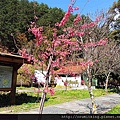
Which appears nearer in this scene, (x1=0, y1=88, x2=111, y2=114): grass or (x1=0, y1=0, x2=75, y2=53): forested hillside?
(x1=0, y1=88, x2=111, y2=114): grass

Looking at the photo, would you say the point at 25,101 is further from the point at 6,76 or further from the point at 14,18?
the point at 14,18

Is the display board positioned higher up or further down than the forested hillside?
further down

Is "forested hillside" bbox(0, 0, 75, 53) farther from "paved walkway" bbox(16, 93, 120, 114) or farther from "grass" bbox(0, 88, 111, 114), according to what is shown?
"paved walkway" bbox(16, 93, 120, 114)

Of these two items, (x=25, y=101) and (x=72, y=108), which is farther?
(x=25, y=101)

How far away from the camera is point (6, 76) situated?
737 cm

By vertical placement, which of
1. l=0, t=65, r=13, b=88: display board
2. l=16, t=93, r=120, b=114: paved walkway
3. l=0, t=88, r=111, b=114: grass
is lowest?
l=16, t=93, r=120, b=114: paved walkway

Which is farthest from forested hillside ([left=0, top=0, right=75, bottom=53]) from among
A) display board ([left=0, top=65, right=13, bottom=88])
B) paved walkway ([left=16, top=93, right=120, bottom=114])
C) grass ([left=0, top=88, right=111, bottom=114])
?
paved walkway ([left=16, top=93, right=120, bottom=114])

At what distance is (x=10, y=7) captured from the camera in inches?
1110

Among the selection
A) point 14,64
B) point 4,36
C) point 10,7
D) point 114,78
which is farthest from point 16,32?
point 14,64

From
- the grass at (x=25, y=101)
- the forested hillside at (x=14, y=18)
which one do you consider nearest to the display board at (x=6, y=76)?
the grass at (x=25, y=101)

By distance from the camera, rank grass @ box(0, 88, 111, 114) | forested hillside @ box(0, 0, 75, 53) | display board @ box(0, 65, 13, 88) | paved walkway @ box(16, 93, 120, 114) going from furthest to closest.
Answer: forested hillside @ box(0, 0, 75, 53), display board @ box(0, 65, 13, 88), grass @ box(0, 88, 111, 114), paved walkway @ box(16, 93, 120, 114)

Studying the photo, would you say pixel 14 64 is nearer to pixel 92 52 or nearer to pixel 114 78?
pixel 92 52

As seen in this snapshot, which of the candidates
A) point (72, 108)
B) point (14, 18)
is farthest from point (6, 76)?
point (14, 18)

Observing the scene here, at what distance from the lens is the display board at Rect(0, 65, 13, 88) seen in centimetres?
A: 718
